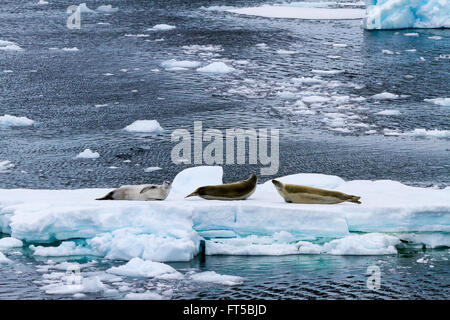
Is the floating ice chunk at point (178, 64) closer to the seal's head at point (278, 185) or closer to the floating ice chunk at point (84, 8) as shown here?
the floating ice chunk at point (84, 8)

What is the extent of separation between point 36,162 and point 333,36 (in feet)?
40.5

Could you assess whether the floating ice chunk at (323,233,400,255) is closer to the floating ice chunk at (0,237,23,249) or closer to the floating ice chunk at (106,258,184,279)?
the floating ice chunk at (106,258,184,279)

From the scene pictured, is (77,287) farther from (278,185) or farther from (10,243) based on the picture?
(278,185)

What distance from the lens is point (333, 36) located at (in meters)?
25.0

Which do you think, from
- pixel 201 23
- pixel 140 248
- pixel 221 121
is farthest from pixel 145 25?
pixel 140 248

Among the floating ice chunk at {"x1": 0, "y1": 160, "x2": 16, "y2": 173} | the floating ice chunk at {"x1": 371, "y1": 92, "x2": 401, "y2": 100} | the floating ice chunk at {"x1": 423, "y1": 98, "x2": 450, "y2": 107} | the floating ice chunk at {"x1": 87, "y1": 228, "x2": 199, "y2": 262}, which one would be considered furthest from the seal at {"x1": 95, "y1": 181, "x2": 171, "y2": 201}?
the floating ice chunk at {"x1": 423, "y1": 98, "x2": 450, "y2": 107}

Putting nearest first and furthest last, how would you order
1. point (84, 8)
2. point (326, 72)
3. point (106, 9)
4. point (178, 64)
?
point (326, 72)
point (178, 64)
point (84, 8)
point (106, 9)

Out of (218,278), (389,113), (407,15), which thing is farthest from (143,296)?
(407,15)

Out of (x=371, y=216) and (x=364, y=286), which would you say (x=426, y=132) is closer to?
(x=371, y=216)

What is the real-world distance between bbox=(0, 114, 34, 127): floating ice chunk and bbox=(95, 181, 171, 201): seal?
640cm

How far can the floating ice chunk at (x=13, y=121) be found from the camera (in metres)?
16.9

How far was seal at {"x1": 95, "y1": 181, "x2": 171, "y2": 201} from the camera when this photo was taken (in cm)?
1088

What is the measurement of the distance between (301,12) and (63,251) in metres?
20.1

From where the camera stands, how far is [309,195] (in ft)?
35.6
